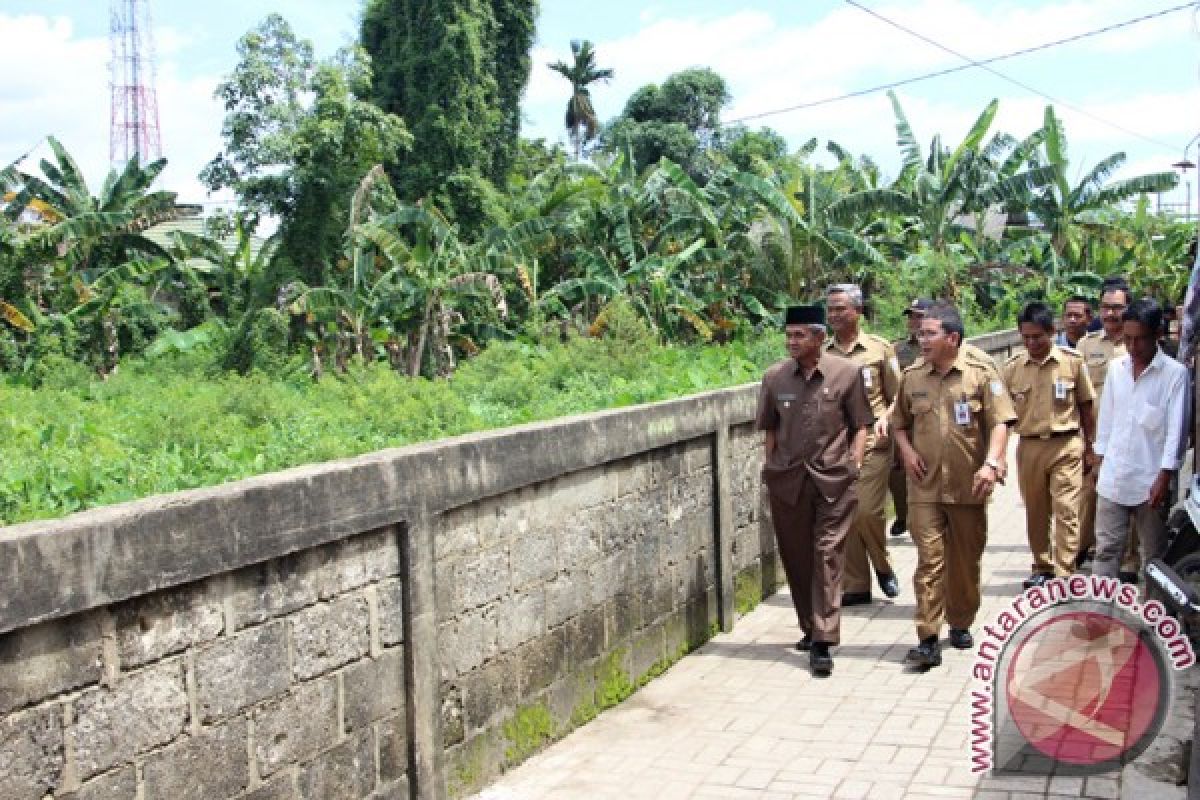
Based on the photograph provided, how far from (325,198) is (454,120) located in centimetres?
642

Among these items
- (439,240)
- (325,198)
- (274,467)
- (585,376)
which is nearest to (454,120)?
(325,198)

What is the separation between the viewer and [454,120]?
2817cm

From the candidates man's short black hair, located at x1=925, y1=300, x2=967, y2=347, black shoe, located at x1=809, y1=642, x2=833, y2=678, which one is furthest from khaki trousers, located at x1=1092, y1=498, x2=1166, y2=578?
black shoe, located at x1=809, y1=642, x2=833, y2=678

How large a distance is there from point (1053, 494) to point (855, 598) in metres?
1.44

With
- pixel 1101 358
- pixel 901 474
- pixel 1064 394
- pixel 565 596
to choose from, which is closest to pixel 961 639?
pixel 1064 394

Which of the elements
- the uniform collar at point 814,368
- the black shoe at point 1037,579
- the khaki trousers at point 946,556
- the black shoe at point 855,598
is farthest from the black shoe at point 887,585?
the uniform collar at point 814,368

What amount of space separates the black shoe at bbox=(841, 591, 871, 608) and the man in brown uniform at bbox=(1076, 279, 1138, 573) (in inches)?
56.3

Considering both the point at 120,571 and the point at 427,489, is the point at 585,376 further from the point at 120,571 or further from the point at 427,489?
the point at 120,571

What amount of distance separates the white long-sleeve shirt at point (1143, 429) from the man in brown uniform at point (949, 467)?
58 centimetres

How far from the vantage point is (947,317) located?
23.5ft

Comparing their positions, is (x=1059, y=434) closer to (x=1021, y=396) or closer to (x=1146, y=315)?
(x=1021, y=396)

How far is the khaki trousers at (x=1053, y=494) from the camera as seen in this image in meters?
8.10

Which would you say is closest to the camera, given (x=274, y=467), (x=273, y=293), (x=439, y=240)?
(x=274, y=467)

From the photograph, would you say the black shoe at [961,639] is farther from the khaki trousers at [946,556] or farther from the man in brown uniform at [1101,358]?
the man in brown uniform at [1101,358]
